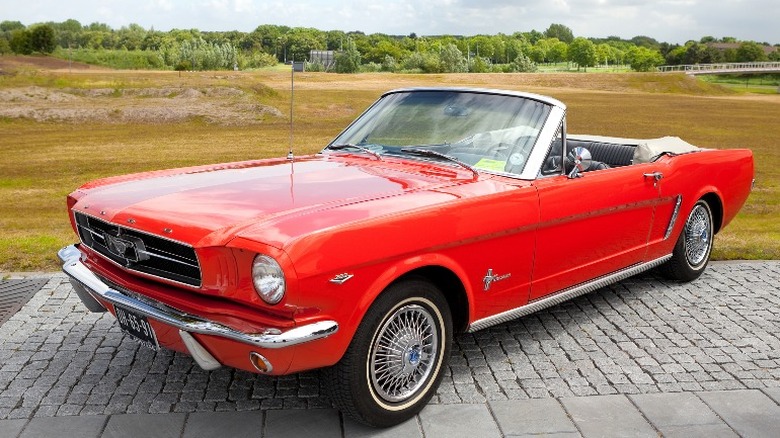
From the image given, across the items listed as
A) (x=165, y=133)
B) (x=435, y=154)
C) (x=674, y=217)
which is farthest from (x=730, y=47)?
(x=435, y=154)

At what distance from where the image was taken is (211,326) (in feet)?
11.3

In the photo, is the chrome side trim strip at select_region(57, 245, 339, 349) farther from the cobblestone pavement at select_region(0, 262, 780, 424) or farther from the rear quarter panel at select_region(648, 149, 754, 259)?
the rear quarter panel at select_region(648, 149, 754, 259)

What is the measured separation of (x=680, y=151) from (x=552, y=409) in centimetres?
310

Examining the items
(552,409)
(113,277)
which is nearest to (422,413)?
(552,409)

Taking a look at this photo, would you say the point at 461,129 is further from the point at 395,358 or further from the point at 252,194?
the point at 395,358

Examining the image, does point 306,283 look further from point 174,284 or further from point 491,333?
point 491,333

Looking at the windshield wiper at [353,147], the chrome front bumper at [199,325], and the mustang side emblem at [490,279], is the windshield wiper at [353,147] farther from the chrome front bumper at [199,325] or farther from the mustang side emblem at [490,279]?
the chrome front bumper at [199,325]

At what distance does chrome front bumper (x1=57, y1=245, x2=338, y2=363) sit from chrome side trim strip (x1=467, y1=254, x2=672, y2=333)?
1210mm

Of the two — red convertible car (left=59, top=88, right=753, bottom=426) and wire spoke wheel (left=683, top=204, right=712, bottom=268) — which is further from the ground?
red convertible car (left=59, top=88, right=753, bottom=426)

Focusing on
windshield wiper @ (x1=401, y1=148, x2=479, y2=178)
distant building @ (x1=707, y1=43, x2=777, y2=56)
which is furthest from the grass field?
distant building @ (x1=707, y1=43, x2=777, y2=56)

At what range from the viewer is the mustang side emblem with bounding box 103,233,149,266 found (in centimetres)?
376

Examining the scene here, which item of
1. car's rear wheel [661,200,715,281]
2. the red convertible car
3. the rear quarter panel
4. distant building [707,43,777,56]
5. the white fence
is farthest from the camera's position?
distant building [707,43,777,56]

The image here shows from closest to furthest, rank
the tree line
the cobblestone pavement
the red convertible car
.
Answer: the red convertible car, the cobblestone pavement, the tree line

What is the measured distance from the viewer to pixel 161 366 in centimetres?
461
